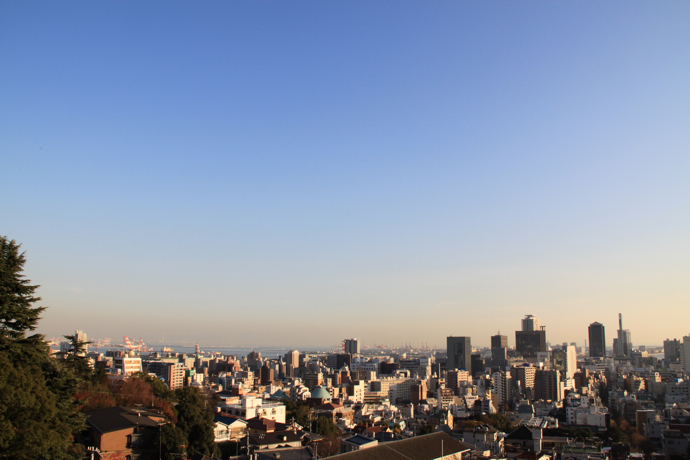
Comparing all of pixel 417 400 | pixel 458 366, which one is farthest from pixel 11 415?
pixel 458 366

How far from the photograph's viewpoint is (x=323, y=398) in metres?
34.4

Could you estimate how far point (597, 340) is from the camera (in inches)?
4358

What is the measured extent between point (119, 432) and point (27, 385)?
5.94 metres

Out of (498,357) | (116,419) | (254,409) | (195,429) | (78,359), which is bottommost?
(498,357)

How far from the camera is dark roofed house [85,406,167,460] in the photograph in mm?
13312

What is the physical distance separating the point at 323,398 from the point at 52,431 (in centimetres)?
2727

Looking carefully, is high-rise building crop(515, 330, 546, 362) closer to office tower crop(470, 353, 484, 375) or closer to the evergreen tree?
office tower crop(470, 353, 484, 375)

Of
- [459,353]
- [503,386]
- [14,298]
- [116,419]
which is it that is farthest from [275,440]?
[459,353]

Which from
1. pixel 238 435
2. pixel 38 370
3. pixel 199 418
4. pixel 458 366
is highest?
pixel 38 370

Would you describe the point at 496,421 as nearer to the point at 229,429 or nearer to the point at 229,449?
the point at 229,429

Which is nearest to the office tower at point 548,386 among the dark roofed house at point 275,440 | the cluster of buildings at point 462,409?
the cluster of buildings at point 462,409

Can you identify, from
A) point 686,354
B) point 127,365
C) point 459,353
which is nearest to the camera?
point 127,365

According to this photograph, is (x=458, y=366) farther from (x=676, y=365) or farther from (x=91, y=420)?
(x=91, y=420)

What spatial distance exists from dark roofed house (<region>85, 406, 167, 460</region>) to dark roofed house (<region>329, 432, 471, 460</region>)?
5.10m
